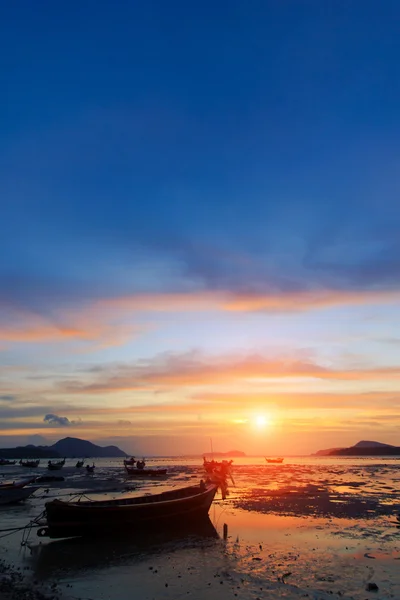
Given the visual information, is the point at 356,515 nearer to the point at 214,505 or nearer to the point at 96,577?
the point at 214,505

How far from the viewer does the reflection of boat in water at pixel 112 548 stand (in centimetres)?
1753

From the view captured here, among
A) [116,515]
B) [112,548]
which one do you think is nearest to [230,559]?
[112,548]

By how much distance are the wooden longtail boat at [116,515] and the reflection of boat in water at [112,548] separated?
0.41 meters

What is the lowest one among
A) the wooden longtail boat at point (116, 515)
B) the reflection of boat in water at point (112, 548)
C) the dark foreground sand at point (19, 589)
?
the reflection of boat in water at point (112, 548)

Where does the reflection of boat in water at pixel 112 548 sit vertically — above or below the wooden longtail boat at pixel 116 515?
below

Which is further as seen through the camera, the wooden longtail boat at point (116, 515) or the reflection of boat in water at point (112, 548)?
the wooden longtail boat at point (116, 515)

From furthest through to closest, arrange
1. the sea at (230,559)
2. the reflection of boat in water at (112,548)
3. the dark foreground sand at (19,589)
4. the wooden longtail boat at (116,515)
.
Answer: the wooden longtail boat at (116,515), the reflection of boat in water at (112,548), the sea at (230,559), the dark foreground sand at (19,589)

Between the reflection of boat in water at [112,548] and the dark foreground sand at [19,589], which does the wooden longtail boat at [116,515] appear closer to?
the reflection of boat in water at [112,548]

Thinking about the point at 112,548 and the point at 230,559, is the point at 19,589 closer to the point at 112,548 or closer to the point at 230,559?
the point at 112,548

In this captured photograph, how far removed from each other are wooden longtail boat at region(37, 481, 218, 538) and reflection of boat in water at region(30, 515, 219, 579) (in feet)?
1.33

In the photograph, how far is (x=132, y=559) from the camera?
60.4 feet

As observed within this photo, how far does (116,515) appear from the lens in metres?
22.8

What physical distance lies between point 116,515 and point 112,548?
2.42 m

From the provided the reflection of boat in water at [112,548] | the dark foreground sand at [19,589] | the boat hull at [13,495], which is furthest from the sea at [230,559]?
the boat hull at [13,495]
